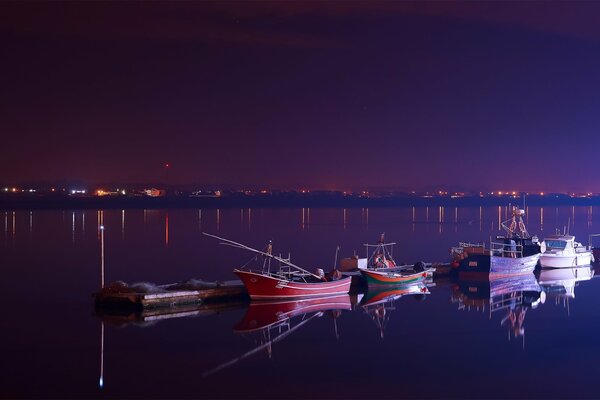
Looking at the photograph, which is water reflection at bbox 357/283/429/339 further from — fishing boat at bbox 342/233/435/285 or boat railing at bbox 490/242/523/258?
boat railing at bbox 490/242/523/258

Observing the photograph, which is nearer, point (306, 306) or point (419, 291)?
point (306, 306)

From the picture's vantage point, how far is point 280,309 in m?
26.8

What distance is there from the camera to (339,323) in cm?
2484

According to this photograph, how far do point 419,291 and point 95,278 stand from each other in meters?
15.7

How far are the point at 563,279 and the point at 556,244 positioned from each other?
4.81 metres

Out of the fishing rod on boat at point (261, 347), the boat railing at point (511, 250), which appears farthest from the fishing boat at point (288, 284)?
the boat railing at point (511, 250)

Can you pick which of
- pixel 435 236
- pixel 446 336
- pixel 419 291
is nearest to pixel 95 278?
pixel 419 291

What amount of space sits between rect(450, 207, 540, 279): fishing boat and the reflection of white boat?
45.7 inches

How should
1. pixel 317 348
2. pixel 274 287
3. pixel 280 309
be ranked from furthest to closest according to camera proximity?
pixel 274 287
pixel 280 309
pixel 317 348

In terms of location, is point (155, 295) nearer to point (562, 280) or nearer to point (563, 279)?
point (562, 280)

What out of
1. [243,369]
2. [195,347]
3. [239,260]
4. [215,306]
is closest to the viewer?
[243,369]

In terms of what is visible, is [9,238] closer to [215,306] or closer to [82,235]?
[82,235]

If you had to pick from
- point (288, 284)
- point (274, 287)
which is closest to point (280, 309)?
point (274, 287)

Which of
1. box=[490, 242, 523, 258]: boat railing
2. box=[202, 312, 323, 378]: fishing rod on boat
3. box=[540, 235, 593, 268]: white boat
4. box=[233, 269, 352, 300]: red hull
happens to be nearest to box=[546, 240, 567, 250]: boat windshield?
box=[540, 235, 593, 268]: white boat
